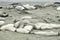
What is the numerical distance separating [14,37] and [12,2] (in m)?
2.89

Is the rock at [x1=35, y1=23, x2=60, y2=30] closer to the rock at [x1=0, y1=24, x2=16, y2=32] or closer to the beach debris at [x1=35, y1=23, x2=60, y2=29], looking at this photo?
the beach debris at [x1=35, y1=23, x2=60, y2=29]

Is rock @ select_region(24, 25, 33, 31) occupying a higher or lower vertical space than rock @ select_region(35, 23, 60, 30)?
higher

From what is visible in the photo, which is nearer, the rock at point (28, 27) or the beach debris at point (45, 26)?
the rock at point (28, 27)

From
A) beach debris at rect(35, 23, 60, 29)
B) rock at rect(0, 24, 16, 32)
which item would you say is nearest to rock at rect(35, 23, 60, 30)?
beach debris at rect(35, 23, 60, 29)

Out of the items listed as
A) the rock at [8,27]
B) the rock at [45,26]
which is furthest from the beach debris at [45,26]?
the rock at [8,27]

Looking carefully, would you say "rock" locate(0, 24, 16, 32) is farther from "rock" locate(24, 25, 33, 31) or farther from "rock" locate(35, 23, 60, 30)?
"rock" locate(35, 23, 60, 30)

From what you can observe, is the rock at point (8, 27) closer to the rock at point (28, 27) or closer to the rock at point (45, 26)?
the rock at point (28, 27)

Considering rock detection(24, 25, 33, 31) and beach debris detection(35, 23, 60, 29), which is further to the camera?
beach debris detection(35, 23, 60, 29)

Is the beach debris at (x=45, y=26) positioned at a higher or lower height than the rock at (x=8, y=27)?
lower

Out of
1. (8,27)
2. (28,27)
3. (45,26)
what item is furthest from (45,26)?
(8,27)

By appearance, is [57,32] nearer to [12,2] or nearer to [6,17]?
[6,17]

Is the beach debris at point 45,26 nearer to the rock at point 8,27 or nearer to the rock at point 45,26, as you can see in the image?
the rock at point 45,26

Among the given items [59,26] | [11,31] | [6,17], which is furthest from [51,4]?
[11,31]

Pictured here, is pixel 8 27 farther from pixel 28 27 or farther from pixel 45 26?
pixel 45 26
